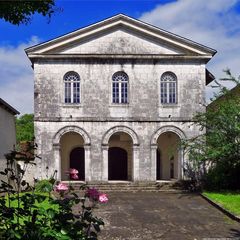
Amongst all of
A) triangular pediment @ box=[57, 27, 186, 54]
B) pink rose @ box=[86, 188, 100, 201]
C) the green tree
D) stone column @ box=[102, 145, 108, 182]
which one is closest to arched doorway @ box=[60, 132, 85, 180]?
stone column @ box=[102, 145, 108, 182]

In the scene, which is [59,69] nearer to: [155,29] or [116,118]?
[116,118]

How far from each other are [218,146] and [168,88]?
5.69 meters

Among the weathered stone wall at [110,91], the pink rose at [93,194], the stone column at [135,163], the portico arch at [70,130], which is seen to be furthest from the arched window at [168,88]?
the pink rose at [93,194]

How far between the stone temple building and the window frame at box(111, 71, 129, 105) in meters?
0.06

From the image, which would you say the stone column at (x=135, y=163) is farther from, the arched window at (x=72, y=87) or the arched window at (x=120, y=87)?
the arched window at (x=72, y=87)

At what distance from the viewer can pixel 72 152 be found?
28.6 m

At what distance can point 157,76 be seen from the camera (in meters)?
26.0

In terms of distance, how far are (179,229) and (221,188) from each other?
10864mm

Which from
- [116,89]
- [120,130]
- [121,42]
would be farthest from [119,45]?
[120,130]

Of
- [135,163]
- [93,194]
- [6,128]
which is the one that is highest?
[6,128]

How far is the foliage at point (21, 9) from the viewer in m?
4.83

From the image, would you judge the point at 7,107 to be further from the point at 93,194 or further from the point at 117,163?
the point at 93,194

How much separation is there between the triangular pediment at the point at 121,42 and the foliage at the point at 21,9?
20.8 metres

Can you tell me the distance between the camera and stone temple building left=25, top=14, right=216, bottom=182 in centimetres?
2545
